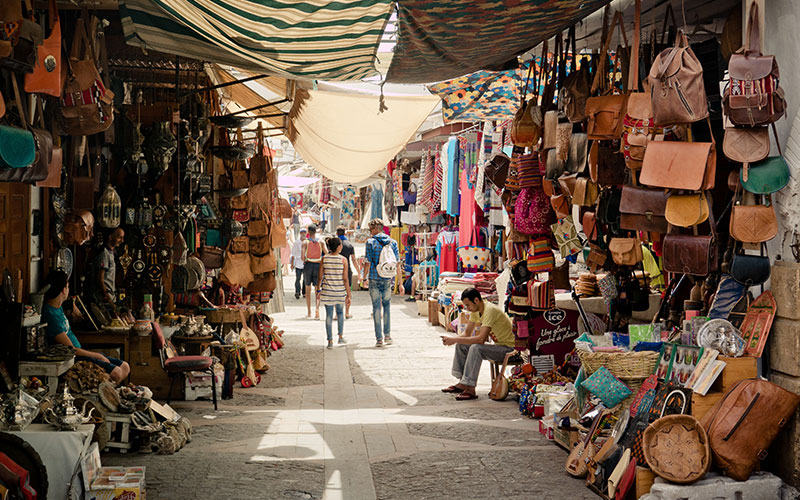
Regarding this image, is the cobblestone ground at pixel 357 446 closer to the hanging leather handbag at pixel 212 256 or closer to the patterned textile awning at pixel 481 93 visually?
the hanging leather handbag at pixel 212 256

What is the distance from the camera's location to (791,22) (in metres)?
4.54

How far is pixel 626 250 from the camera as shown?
21.7 ft

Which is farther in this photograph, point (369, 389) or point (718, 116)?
point (369, 389)

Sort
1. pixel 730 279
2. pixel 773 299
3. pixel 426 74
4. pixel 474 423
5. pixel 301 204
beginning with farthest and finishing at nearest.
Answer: pixel 301 204, pixel 474 423, pixel 426 74, pixel 730 279, pixel 773 299

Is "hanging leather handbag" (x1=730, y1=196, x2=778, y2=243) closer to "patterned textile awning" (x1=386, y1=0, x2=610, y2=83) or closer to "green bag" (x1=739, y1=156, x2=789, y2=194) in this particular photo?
"green bag" (x1=739, y1=156, x2=789, y2=194)

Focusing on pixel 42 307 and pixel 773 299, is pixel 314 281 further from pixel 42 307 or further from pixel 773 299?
pixel 773 299

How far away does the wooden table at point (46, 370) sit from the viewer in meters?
5.99

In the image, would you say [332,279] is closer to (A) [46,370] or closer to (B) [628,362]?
(A) [46,370]

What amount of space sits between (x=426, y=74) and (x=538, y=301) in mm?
3462

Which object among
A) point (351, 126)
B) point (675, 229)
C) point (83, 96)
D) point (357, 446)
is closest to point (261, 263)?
point (351, 126)

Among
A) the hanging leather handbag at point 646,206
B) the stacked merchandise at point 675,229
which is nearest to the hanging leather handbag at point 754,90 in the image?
the stacked merchandise at point 675,229

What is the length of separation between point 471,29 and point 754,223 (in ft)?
6.25

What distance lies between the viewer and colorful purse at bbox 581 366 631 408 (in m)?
5.83

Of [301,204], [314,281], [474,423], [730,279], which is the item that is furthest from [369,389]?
[301,204]
